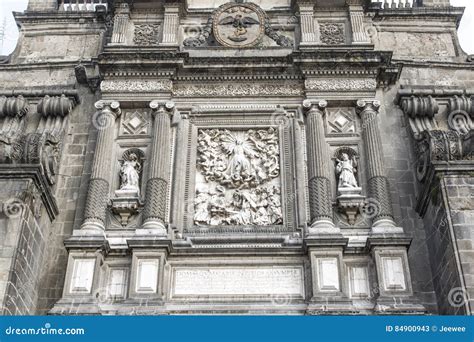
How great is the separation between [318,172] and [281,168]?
820mm

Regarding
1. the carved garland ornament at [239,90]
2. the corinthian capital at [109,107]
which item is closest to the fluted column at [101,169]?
the corinthian capital at [109,107]

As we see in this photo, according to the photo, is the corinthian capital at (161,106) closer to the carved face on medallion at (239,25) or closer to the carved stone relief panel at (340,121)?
the carved face on medallion at (239,25)

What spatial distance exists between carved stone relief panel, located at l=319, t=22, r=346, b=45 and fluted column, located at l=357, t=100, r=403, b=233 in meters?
1.90

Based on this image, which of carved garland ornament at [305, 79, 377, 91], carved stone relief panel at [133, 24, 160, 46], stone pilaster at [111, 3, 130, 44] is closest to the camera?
carved garland ornament at [305, 79, 377, 91]

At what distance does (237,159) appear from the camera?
44.8ft

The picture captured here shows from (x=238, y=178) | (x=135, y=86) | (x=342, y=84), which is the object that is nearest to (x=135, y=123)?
(x=135, y=86)

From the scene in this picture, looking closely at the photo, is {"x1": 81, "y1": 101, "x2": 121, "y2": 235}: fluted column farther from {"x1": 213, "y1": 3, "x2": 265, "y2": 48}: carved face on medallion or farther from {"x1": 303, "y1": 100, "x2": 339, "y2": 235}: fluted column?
{"x1": 303, "y1": 100, "x2": 339, "y2": 235}: fluted column

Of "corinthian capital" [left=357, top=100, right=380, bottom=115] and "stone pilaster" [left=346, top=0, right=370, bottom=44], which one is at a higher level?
"stone pilaster" [left=346, top=0, right=370, bottom=44]

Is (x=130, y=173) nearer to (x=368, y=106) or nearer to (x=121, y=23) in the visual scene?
(x=121, y=23)

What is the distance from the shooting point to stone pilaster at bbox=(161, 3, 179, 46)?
15242 mm

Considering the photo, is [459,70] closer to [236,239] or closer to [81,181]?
[236,239]

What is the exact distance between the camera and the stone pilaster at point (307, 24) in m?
15.2

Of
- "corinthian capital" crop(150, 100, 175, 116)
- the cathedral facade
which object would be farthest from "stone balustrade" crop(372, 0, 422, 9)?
"corinthian capital" crop(150, 100, 175, 116)

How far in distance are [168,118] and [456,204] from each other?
604cm
